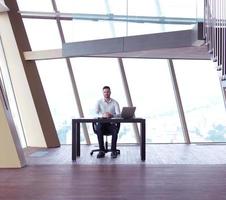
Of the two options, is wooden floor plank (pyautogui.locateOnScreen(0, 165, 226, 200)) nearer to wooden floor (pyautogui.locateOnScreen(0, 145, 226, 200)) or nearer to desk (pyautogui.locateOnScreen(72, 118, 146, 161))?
wooden floor (pyautogui.locateOnScreen(0, 145, 226, 200))

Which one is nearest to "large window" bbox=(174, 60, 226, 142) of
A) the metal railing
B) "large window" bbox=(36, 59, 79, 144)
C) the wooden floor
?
"large window" bbox=(36, 59, 79, 144)

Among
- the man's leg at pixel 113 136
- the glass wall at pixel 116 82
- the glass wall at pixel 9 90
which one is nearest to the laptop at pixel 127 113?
the man's leg at pixel 113 136

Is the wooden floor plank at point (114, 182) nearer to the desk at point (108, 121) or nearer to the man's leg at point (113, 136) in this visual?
the desk at point (108, 121)

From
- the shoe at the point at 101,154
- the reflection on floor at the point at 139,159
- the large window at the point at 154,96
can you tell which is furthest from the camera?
the large window at the point at 154,96

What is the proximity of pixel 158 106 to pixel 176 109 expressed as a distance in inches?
19.7

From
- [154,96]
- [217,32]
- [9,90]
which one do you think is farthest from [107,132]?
[9,90]

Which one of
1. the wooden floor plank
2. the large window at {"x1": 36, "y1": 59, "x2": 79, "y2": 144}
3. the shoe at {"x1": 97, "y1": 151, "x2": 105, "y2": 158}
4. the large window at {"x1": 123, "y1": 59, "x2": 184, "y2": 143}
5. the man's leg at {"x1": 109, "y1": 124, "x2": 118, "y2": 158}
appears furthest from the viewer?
the large window at {"x1": 123, "y1": 59, "x2": 184, "y2": 143}

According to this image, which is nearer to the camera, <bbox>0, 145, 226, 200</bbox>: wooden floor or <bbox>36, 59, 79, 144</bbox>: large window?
<bbox>0, 145, 226, 200</bbox>: wooden floor

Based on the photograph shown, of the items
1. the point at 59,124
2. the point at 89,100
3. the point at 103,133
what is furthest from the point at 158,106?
the point at 103,133

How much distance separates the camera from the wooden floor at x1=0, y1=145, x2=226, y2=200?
15.2ft

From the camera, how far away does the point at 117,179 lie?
5.64 metres

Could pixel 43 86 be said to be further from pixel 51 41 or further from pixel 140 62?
pixel 140 62

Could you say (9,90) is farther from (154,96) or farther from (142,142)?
(142,142)

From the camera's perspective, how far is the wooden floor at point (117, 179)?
4.64 m
